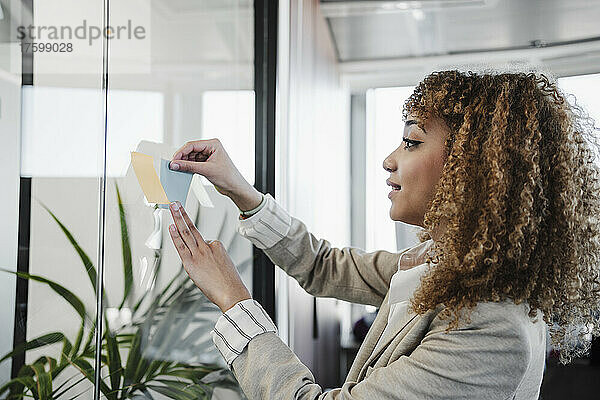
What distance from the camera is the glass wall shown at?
0.83 m

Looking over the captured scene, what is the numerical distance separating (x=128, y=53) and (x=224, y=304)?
45 centimetres

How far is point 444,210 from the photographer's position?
100cm

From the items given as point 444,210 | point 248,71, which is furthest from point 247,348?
point 248,71

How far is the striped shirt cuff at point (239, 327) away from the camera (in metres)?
1.01

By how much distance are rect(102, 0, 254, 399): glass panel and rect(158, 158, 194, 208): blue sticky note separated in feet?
0.06

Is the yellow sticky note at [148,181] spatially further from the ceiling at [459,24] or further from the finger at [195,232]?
the ceiling at [459,24]

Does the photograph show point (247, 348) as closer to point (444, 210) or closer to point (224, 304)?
point (224, 304)

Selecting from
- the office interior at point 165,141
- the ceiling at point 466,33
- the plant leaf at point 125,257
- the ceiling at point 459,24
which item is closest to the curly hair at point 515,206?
the office interior at point 165,141

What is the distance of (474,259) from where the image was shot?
951 millimetres

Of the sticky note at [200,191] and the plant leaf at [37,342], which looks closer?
the plant leaf at [37,342]

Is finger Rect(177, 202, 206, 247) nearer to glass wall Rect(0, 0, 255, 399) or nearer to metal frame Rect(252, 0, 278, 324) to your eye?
glass wall Rect(0, 0, 255, 399)

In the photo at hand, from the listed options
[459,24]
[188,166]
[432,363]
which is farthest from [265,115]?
[459,24]

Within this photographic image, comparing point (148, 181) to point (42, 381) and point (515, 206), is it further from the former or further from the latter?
point (515, 206)

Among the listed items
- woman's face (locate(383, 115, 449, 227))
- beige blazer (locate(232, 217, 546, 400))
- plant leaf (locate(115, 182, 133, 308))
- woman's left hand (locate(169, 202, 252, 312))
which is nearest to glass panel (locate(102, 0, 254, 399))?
plant leaf (locate(115, 182, 133, 308))
